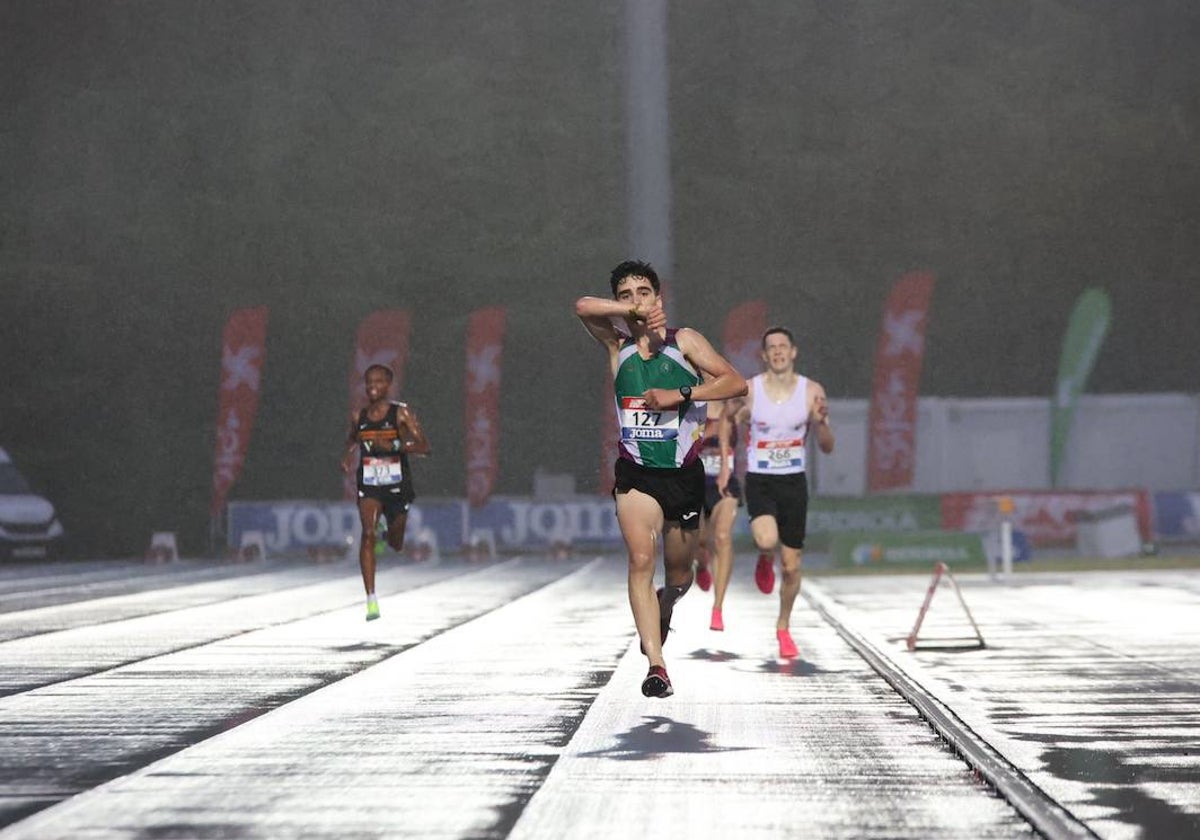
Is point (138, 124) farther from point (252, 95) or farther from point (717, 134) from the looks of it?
point (717, 134)

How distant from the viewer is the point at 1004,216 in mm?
43125

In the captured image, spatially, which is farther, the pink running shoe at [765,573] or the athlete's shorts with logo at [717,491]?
the athlete's shorts with logo at [717,491]

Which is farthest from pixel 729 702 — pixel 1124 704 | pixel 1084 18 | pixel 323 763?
pixel 1084 18

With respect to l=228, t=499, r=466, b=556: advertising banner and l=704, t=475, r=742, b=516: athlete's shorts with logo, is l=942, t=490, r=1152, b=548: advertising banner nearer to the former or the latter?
l=228, t=499, r=466, b=556: advertising banner

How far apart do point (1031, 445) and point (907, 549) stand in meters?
10.8

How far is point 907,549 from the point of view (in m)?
26.0

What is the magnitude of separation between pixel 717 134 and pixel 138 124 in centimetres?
1433

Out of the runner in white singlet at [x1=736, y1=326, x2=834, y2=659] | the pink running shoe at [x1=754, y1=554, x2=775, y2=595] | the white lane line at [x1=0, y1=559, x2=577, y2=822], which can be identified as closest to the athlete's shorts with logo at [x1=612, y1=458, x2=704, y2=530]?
the white lane line at [x1=0, y1=559, x2=577, y2=822]

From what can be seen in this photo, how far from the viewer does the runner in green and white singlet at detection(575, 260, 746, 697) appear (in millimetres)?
7875

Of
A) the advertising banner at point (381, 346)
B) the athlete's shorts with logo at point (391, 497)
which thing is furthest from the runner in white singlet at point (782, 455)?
the advertising banner at point (381, 346)

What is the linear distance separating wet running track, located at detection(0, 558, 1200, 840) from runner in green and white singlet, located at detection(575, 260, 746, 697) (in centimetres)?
83

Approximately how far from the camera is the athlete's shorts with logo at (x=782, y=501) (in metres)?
11.3

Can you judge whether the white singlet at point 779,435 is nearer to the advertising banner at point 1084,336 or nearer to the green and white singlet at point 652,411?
the green and white singlet at point 652,411

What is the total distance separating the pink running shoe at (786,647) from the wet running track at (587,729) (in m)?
0.18
